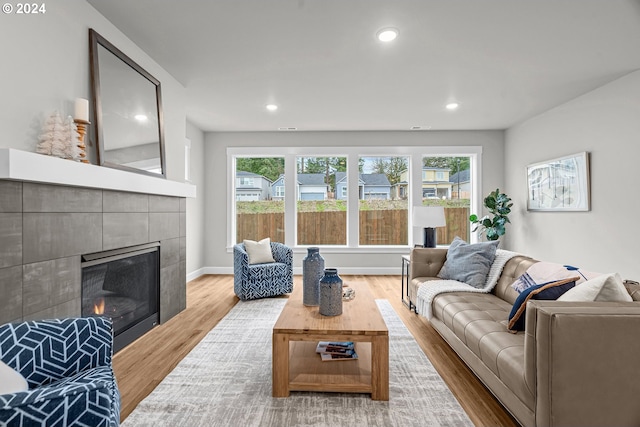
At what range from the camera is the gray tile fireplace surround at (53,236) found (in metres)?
1.83

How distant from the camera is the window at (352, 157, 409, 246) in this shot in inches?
244

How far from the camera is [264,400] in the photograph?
6.78ft

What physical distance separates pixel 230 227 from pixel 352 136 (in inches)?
104

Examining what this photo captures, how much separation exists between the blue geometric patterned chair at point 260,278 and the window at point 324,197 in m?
1.61

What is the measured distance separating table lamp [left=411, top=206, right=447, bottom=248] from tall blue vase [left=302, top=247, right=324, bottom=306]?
2.14 m

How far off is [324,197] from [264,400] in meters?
4.38

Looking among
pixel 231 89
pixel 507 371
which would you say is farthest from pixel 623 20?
pixel 231 89

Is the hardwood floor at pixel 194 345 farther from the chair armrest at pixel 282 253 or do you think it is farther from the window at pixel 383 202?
the window at pixel 383 202

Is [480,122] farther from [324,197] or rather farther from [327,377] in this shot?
[327,377]

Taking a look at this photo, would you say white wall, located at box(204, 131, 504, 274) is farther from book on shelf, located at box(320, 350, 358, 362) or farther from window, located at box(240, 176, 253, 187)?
book on shelf, located at box(320, 350, 358, 362)

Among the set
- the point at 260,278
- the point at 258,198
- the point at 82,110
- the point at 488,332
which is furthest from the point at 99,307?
the point at 258,198

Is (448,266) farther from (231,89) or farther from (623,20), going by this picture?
(231,89)

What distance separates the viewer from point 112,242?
2.69 metres

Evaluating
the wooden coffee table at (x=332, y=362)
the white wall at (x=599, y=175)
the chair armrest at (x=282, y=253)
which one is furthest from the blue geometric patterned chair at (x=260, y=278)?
the white wall at (x=599, y=175)
